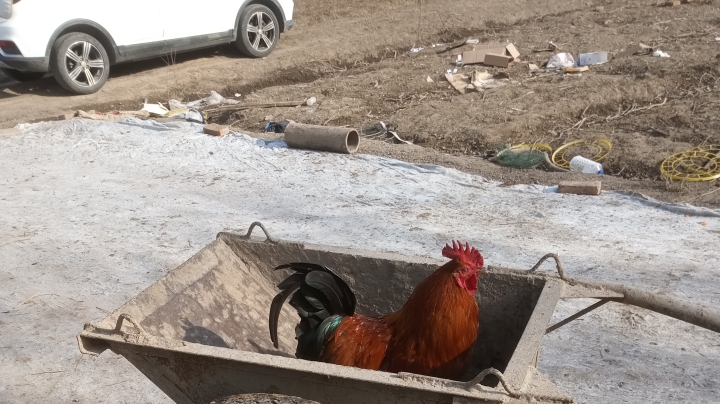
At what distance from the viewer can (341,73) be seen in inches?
480

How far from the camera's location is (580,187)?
627cm

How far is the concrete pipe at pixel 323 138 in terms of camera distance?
7434 millimetres

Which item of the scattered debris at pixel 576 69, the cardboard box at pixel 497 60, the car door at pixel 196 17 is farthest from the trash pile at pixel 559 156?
the car door at pixel 196 17

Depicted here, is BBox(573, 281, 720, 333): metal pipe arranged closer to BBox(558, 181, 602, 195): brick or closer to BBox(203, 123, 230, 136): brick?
BBox(558, 181, 602, 195): brick

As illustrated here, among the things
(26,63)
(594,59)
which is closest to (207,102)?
(26,63)

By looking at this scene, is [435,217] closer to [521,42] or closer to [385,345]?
[385,345]

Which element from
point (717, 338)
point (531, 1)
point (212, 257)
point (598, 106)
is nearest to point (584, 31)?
point (531, 1)

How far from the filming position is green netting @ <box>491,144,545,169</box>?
292 inches

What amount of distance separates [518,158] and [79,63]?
273 inches

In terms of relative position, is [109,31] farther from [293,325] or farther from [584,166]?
[293,325]

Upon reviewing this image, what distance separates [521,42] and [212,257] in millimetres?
10145

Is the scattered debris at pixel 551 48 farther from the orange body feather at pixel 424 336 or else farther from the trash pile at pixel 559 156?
the orange body feather at pixel 424 336

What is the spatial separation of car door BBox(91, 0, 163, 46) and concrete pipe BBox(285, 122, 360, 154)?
4.61m

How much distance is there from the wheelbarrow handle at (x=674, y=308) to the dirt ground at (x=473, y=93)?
364 centimetres
